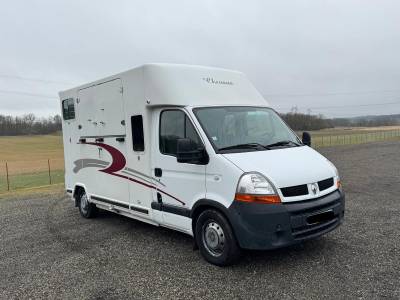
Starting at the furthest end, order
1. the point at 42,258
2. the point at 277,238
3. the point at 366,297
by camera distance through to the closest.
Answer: the point at 42,258
the point at 277,238
the point at 366,297

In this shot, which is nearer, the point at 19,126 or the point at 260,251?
the point at 260,251

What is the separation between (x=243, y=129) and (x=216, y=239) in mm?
1660

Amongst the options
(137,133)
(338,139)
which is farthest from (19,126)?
(137,133)

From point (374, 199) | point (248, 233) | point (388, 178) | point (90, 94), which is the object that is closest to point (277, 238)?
point (248, 233)

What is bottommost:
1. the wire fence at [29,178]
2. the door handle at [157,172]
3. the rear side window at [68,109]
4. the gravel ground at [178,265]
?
the wire fence at [29,178]

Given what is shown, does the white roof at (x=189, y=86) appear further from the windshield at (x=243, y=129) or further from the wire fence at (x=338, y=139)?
the wire fence at (x=338, y=139)

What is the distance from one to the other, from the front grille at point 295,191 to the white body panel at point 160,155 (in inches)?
2.5

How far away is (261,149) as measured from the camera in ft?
17.7

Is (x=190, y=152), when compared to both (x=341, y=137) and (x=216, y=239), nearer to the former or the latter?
(x=216, y=239)

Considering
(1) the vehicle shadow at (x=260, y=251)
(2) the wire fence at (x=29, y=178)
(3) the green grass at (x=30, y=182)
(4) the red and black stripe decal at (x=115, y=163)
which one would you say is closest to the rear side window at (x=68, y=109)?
(4) the red and black stripe decal at (x=115, y=163)

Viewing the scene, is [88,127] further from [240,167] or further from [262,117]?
[240,167]

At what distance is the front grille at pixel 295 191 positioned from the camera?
4.83m

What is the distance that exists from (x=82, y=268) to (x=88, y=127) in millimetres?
3569

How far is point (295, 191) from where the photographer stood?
491cm
